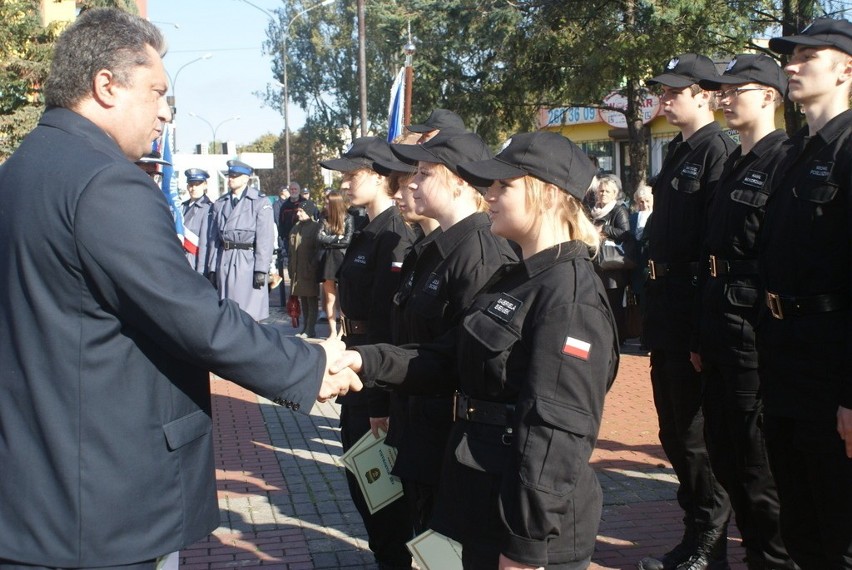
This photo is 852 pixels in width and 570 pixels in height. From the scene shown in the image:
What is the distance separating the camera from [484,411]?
2.91m

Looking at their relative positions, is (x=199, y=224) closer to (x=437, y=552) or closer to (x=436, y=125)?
(x=436, y=125)

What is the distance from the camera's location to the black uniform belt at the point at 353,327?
5078 mm

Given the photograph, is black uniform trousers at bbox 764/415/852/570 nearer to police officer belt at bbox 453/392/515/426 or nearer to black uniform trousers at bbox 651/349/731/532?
black uniform trousers at bbox 651/349/731/532

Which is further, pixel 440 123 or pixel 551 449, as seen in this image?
pixel 440 123

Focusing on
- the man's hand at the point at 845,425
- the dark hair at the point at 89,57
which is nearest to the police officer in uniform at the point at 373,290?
the man's hand at the point at 845,425

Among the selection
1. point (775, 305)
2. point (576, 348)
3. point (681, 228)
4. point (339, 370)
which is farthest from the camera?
point (681, 228)

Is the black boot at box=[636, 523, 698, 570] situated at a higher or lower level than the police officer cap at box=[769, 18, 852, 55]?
lower

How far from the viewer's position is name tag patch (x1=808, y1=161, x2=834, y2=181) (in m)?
3.42

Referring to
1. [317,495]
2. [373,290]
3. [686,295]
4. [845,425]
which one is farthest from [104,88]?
[317,495]

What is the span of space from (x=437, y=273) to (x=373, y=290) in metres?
1.08

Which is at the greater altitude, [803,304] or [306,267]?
[803,304]

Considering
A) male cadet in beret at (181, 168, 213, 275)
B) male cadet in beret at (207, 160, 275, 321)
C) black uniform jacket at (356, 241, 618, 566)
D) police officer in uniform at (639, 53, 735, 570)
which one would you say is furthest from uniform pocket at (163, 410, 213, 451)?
male cadet in beret at (207, 160, 275, 321)

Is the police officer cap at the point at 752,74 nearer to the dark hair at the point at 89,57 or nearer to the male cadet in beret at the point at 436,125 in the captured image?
the male cadet in beret at the point at 436,125

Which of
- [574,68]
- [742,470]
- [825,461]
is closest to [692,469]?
[742,470]
